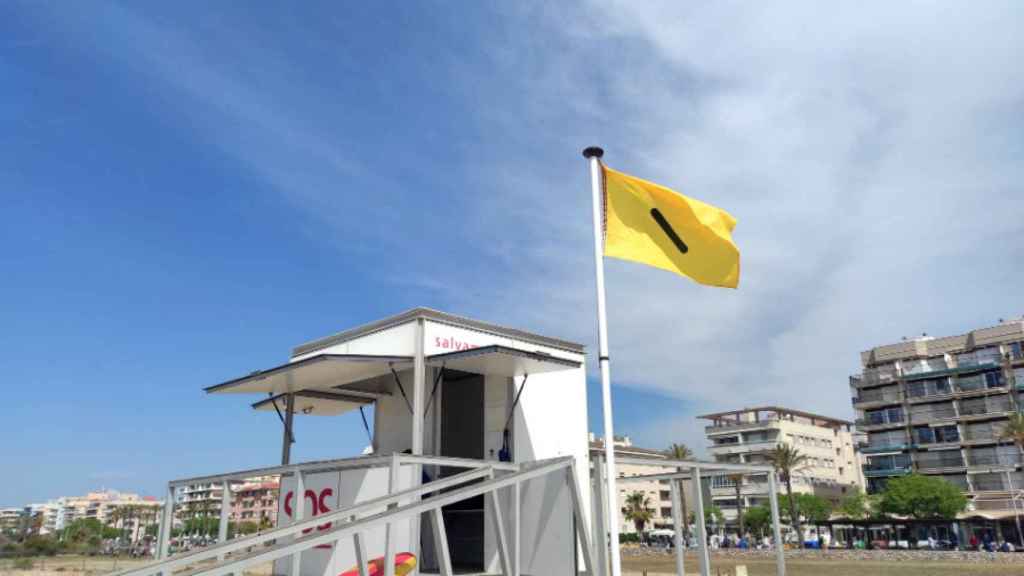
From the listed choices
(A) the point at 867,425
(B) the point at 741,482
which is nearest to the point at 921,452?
(A) the point at 867,425

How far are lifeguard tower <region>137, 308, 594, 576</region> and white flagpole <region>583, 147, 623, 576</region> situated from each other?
12.1 inches

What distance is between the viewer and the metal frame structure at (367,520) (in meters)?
4.27

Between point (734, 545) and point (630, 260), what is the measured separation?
249 ft

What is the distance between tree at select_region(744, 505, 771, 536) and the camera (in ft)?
271

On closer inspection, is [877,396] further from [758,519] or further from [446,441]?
[446,441]

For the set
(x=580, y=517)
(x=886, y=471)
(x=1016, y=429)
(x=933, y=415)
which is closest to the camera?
(x=580, y=517)

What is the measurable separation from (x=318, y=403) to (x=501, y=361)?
5.32 meters

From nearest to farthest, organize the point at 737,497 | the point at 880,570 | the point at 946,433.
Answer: the point at 880,570, the point at 946,433, the point at 737,497

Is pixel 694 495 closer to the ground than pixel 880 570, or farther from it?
farther from it

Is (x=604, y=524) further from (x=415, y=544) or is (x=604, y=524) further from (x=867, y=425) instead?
(x=867, y=425)

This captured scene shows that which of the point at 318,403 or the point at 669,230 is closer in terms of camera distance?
the point at 669,230

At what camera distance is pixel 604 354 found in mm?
7391

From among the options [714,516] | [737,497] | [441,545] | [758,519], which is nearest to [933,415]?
[758,519]

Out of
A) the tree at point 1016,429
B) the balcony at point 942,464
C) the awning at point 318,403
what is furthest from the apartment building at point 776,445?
the awning at point 318,403
